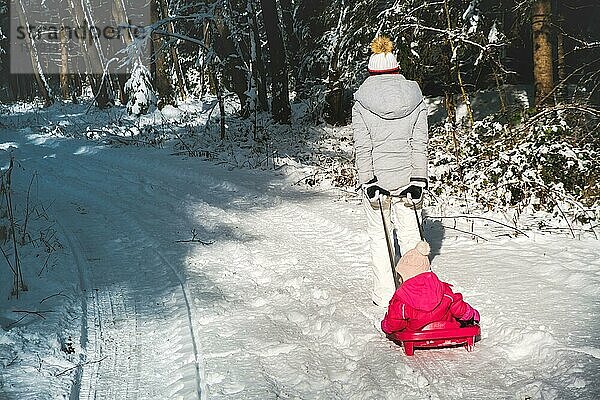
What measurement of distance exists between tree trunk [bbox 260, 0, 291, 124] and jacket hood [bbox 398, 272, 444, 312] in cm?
1547

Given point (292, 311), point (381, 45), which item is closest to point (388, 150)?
point (381, 45)

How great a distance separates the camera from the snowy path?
161 inches

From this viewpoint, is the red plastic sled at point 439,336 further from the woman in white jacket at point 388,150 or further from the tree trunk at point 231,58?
the tree trunk at point 231,58

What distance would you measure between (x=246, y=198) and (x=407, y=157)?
582 cm

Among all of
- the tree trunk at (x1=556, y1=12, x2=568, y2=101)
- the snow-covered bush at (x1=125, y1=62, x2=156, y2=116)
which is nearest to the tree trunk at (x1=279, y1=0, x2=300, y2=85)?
the snow-covered bush at (x1=125, y1=62, x2=156, y2=116)

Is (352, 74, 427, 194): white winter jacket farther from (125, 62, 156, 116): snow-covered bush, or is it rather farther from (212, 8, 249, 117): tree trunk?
(212, 8, 249, 117): tree trunk

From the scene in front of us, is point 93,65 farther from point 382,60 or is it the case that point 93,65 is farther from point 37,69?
point 382,60

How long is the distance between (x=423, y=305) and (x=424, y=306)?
0.03 ft

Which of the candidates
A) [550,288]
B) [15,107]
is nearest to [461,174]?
[550,288]

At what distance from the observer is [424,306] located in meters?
4.35

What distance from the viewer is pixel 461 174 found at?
985 centimetres

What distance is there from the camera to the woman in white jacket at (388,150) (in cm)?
516

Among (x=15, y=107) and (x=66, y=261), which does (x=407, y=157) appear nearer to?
(x=66, y=261)

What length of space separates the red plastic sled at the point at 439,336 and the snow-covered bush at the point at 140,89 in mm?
14328
